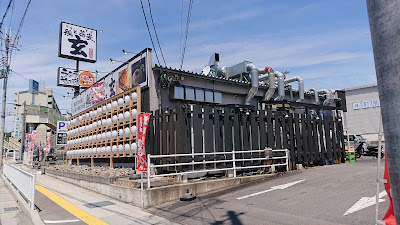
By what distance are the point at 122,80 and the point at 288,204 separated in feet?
39.1

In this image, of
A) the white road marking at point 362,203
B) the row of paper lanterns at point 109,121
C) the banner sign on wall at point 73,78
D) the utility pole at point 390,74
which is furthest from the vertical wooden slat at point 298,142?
the banner sign on wall at point 73,78

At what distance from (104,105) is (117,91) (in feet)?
4.58

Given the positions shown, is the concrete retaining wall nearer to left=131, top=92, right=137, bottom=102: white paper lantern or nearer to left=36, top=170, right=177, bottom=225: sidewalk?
left=36, top=170, right=177, bottom=225: sidewalk

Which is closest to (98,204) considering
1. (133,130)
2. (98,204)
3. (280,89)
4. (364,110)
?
(98,204)

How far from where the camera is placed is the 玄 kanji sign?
78.7 feet

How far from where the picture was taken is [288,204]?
6.95m

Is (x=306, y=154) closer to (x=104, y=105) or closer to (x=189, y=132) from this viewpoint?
(x=189, y=132)

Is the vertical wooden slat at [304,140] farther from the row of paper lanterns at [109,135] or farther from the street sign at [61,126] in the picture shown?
the street sign at [61,126]

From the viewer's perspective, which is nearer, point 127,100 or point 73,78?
point 127,100

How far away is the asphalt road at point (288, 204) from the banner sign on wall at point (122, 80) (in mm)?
7239

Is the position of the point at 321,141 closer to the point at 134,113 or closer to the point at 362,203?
the point at 362,203

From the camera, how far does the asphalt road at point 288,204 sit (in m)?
5.80

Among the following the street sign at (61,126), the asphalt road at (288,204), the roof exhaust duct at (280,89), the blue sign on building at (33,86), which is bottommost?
the asphalt road at (288,204)

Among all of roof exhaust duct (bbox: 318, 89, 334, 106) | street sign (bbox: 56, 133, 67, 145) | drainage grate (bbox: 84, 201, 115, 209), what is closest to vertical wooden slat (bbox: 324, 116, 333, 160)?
roof exhaust duct (bbox: 318, 89, 334, 106)
